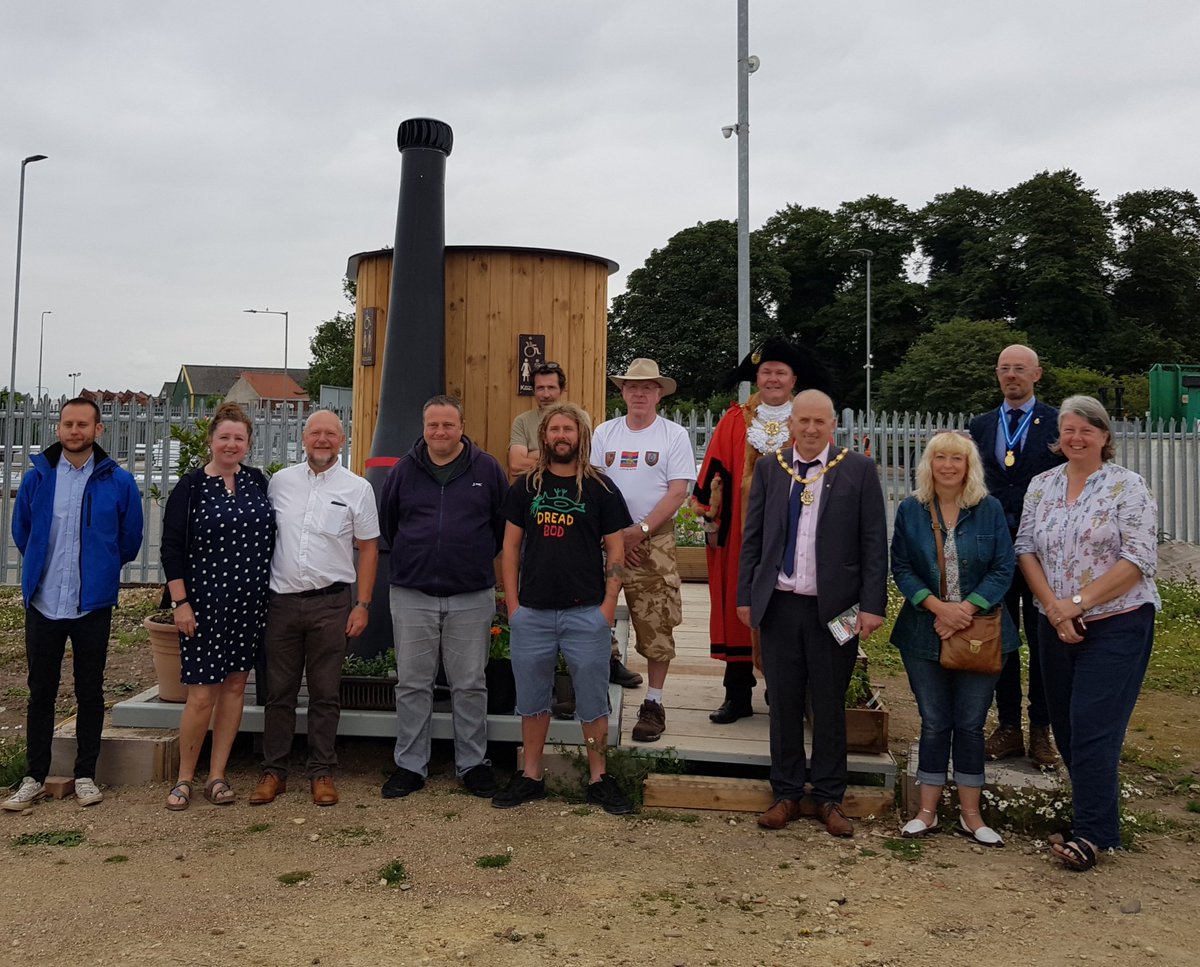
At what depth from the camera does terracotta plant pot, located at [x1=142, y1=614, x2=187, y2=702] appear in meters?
5.00

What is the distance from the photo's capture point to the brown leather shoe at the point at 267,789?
4602mm

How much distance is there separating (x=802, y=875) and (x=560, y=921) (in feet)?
3.26

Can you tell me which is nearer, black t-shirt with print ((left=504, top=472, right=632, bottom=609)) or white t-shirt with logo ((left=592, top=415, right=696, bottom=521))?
black t-shirt with print ((left=504, top=472, right=632, bottom=609))

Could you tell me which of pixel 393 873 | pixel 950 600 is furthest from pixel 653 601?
pixel 393 873

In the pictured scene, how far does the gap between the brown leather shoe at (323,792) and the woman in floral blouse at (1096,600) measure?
307cm

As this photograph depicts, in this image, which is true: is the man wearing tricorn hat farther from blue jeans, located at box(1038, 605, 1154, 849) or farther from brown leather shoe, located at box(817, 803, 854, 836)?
blue jeans, located at box(1038, 605, 1154, 849)

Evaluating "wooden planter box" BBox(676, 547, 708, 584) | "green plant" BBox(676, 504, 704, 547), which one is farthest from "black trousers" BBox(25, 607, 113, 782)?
"green plant" BBox(676, 504, 704, 547)

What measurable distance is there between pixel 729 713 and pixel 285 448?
23.9 feet

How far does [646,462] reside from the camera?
5.07 metres

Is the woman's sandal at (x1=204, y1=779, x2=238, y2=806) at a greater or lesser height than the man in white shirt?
lesser

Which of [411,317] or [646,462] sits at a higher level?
[411,317]

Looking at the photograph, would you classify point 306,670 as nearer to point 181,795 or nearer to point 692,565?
point 181,795

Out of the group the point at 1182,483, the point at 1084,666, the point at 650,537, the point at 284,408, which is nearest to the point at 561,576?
the point at 650,537

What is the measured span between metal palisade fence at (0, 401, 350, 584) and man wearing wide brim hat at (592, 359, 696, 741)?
6881 mm
